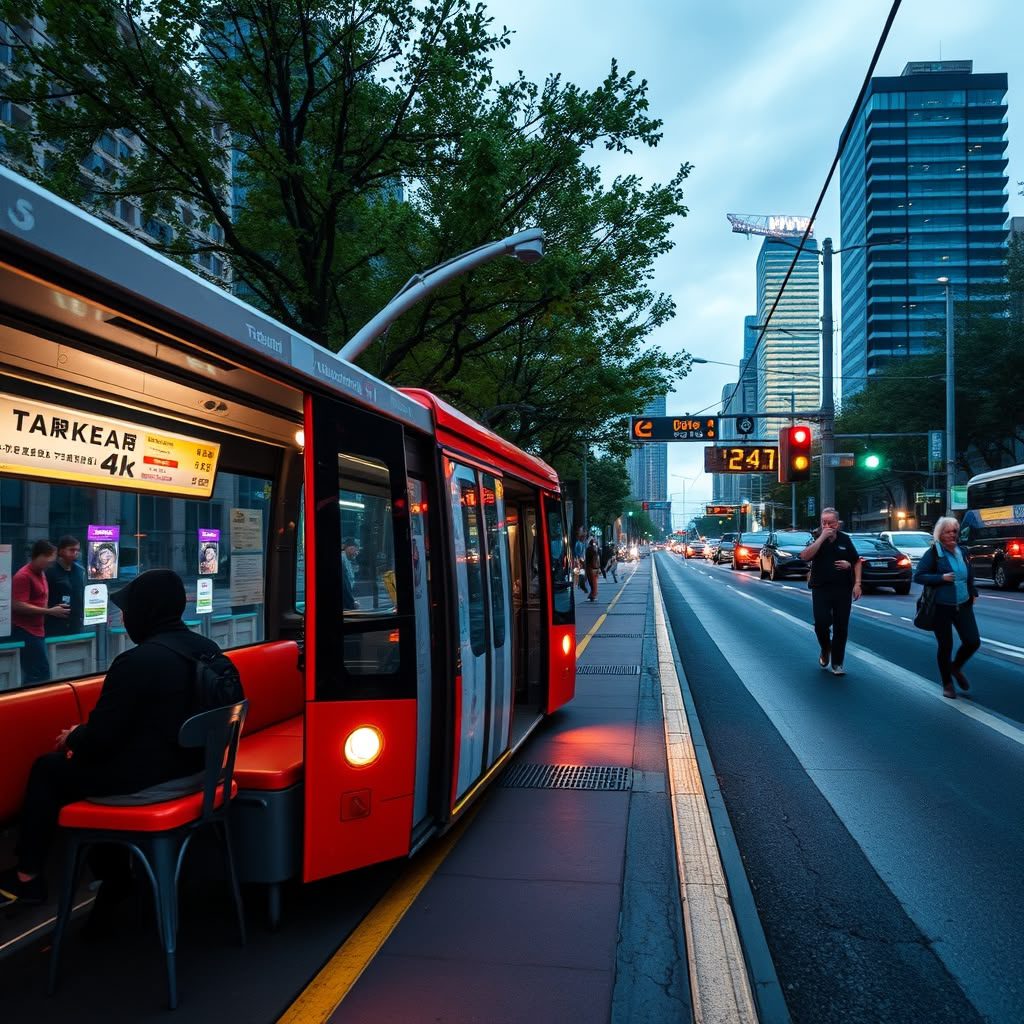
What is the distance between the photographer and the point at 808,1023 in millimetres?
3006

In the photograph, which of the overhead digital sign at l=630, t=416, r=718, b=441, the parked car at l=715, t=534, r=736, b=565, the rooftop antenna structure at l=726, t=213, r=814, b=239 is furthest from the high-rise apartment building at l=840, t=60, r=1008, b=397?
the overhead digital sign at l=630, t=416, r=718, b=441

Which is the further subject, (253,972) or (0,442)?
(0,442)

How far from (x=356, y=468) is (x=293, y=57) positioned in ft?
37.2

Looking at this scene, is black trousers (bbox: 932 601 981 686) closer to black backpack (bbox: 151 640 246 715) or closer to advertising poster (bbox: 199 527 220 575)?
advertising poster (bbox: 199 527 220 575)

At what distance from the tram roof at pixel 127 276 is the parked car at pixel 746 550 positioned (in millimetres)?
45609

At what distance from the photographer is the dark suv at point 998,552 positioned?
26438 mm

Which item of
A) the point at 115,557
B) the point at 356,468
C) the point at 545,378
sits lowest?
the point at 115,557

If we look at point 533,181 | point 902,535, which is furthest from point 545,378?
point 902,535

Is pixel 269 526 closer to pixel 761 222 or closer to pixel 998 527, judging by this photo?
pixel 998 527

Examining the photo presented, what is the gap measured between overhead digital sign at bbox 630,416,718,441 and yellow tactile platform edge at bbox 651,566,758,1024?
22.2 metres

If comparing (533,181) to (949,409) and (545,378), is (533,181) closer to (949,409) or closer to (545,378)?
(545,378)

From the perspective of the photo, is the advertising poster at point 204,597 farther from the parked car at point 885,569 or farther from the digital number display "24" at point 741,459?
the digital number display "24" at point 741,459

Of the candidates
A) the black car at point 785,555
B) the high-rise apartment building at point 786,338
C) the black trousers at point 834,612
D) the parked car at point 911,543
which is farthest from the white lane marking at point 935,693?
the high-rise apartment building at point 786,338

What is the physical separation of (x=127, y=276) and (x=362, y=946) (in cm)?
272
